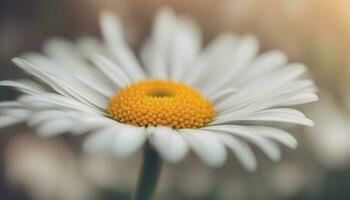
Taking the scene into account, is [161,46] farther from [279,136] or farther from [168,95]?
[279,136]

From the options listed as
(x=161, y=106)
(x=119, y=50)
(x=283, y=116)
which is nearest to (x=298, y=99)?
(x=283, y=116)

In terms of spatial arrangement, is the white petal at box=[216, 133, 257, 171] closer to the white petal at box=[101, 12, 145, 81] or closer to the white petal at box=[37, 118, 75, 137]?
the white petal at box=[37, 118, 75, 137]

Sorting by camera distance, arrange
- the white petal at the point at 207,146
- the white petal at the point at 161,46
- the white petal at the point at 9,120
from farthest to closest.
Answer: the white petal at the point at 161,46, the white petal at the point at 9,120, the white petal at the point at 207,146

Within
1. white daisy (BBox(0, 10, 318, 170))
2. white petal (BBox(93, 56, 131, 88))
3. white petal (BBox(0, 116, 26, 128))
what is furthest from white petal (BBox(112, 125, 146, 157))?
white petal (BBox(93, 56, 131, 88))

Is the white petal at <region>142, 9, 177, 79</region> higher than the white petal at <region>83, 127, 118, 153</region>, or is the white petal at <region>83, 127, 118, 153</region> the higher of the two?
the white petal at <region>142, 9, 177, 79</region>

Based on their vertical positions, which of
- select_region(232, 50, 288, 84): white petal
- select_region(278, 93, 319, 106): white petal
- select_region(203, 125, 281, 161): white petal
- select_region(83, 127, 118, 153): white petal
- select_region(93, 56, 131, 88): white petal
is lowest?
select_region(83, 127, 118, 153): white petal

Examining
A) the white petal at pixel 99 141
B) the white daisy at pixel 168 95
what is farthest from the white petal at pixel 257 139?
the white petal at pixel 99 141

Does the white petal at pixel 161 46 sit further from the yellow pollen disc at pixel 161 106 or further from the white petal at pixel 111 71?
the yellow pollen disc at pixel 161 106

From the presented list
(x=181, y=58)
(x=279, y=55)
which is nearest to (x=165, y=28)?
(x=181, y=58)
